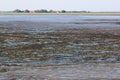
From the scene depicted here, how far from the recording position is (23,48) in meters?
40.2

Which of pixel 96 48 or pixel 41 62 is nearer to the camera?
pixel 41 62

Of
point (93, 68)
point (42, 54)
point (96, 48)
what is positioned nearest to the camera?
point (93, 68)

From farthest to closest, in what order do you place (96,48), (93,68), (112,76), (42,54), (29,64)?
(96,48) < (42,54) < (29,64) < (93,68) < (112,76)

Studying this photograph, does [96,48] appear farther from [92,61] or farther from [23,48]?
[92,61]

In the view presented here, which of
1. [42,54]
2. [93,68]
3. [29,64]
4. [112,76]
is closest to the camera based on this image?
[112,76]

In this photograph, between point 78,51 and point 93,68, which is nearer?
point 93,68

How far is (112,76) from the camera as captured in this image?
74.0 ft

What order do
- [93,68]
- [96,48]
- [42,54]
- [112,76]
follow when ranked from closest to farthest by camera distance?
[112,76] → [93,68] → [42,54] → [96,48]

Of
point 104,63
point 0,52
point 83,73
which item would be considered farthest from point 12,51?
point 83,73

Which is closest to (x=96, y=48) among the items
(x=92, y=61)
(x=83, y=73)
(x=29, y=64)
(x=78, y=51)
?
(x=78, y=51)

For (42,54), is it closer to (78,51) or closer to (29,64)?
(78,51)

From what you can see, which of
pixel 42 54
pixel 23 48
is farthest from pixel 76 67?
pixel 23 48

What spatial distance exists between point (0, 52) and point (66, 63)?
9.31 m

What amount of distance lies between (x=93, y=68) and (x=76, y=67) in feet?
3.75
